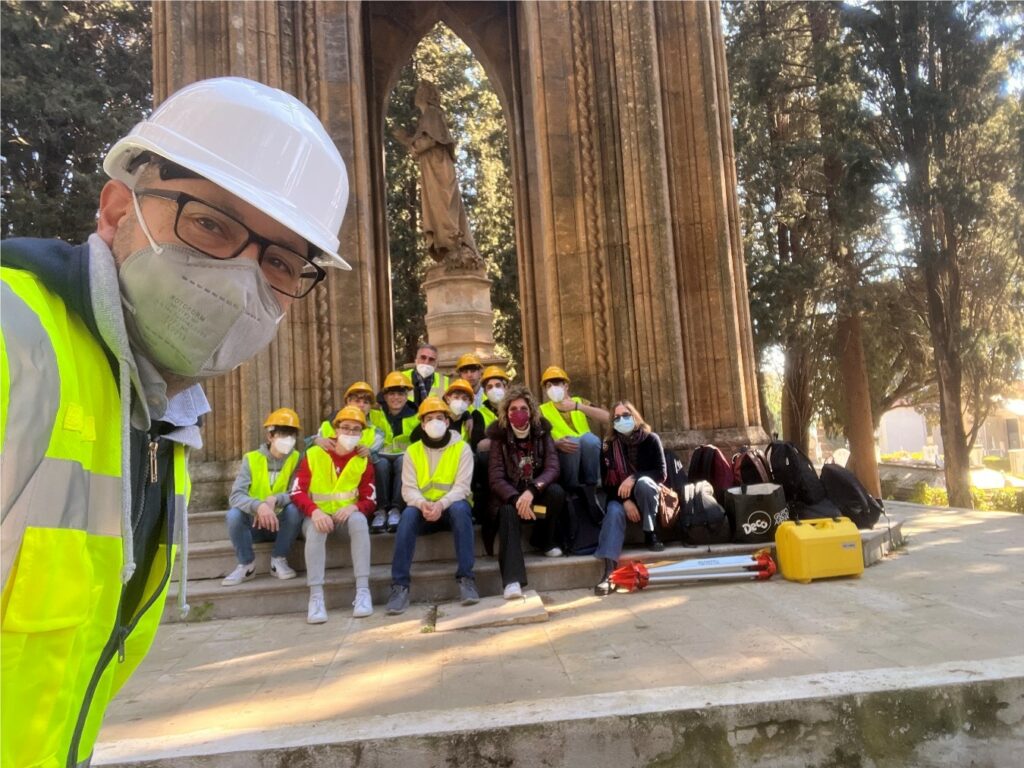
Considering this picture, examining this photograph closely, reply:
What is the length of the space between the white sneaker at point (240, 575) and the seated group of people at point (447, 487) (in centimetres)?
1

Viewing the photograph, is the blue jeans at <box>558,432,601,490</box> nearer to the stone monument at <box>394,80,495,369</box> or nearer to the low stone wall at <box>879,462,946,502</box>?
the stone monument at <box>394,80,495,369</box>

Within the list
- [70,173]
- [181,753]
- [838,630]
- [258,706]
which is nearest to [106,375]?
[181,753]

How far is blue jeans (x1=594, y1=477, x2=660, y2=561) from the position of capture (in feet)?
19.0

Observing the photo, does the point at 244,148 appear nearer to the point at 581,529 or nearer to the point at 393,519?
the point at 581,529

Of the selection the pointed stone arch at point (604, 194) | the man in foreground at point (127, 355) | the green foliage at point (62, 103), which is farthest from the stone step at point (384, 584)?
the green foliage at point (62, 103)

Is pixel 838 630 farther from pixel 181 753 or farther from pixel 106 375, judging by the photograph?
pixel 106 375

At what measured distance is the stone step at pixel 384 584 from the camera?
17.9 feet

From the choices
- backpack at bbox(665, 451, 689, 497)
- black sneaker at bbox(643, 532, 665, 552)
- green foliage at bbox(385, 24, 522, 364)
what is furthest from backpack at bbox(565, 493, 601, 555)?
green foliage at bbox(385, 24, 522, 364)

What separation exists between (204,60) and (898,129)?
611 inches

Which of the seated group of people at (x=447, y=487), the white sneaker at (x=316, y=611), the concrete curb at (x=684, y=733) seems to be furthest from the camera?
→ the seated group of people at (x=447, y=487)

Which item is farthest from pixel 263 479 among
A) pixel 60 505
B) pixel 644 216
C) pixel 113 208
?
pixel 644 216

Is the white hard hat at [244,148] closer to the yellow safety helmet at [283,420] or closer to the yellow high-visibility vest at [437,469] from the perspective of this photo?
the yellow high-visibility vest at [437,469]

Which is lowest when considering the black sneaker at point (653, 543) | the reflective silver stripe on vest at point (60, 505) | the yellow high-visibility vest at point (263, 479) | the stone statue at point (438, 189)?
the black sneaker at point (653, 543)

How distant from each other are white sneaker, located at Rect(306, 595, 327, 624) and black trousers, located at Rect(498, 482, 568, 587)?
1397 mm
